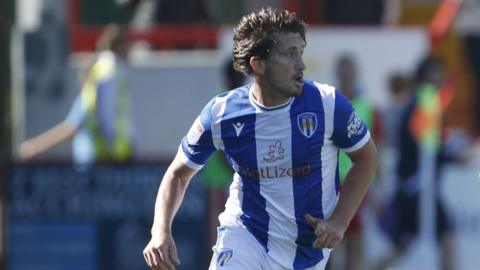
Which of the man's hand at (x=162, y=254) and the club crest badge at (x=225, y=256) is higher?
the man's hand at (x=162, y=254)

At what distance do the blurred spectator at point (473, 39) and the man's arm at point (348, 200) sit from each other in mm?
9111

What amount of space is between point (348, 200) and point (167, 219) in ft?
2.80

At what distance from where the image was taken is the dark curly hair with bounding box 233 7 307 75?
26.6 ft

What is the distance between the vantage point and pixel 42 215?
46.8ft

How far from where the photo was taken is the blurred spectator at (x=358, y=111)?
1297 centimetres

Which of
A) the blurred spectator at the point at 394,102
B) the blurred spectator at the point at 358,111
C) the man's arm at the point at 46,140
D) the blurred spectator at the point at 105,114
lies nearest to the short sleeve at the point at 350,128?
the blurred spectator at the point at 358,111

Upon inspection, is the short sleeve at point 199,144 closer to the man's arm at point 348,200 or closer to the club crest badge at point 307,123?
the club crest badge at point 307,123

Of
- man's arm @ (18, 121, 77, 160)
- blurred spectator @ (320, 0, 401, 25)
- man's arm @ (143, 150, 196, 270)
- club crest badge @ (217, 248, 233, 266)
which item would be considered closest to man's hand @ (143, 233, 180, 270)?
man's arm @ (143, 150, 196, 270)

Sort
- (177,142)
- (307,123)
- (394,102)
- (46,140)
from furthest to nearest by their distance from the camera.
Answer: (177,142), (394,102), (46,140), (307,123)

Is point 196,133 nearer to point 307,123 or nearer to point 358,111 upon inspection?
point 307,123

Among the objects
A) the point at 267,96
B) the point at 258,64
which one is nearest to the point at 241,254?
the point at 267,96

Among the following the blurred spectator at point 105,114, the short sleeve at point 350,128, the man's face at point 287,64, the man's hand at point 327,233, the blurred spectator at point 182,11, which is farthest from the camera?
the blurred spectator at point 182,11

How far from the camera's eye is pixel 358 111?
12875 mm

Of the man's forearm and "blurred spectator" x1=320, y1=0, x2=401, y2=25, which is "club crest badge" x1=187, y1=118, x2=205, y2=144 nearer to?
the man's forearm
